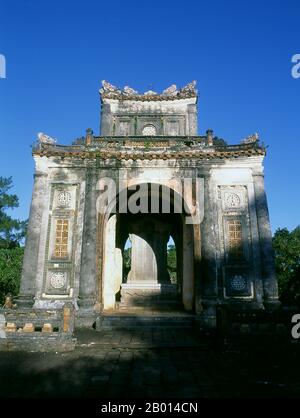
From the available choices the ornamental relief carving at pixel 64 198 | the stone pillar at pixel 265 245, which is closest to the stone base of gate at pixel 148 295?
the stone pillar at pixel 265 245

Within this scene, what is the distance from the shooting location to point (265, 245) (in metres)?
13.9

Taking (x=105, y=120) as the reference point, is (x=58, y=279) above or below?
below

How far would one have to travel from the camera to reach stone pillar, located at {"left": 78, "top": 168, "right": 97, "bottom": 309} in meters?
13.3

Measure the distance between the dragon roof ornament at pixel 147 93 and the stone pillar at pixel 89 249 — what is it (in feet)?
25.2

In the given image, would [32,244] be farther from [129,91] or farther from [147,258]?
[129,91]

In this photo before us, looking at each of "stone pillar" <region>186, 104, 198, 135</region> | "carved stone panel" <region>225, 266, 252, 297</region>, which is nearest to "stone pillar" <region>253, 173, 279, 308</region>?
"carved stone panel" <region>225, 266, 252, 297</region>

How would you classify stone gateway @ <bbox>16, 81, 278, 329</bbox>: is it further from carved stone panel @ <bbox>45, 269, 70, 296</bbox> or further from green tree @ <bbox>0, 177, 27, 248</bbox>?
green tree @ <bbox>0, 177, 27, 248</bbox>

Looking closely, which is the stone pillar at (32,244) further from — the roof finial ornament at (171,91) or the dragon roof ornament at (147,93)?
the roof finial ornament at (171,91)

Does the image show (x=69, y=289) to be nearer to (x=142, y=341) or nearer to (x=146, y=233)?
(x=142, y=341)

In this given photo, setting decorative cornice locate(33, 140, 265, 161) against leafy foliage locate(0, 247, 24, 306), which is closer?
decorative cornice locate(33, 140, 265, 161)

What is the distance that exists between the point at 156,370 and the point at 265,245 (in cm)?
861

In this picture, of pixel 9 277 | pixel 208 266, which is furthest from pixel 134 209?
pixel 9 277

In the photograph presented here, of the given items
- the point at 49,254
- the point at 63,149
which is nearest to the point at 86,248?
the point at 49,254

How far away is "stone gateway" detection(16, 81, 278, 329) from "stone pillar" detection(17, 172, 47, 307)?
41 millimetres
